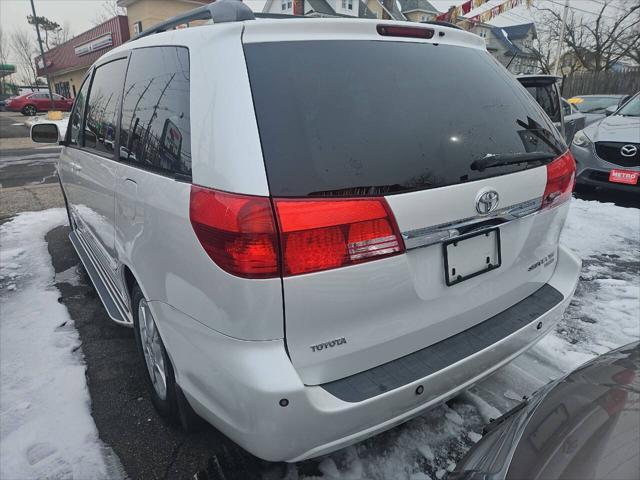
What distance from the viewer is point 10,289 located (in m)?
3.80

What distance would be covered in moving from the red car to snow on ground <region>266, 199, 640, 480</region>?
33173 mm

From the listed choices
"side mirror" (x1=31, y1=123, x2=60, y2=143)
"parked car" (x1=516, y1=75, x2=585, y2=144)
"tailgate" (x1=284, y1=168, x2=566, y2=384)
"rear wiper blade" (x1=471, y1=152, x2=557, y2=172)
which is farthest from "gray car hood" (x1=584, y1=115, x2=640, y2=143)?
"side mirror" (x1=31, y1=123, x2=60, y2=143)

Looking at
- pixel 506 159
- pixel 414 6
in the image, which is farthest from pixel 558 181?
pixel 414 6

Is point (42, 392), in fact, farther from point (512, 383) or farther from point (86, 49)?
point (86, 49)

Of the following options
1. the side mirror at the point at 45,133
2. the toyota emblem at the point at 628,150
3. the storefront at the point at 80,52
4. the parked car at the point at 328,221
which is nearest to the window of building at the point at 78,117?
the side mirror at the point at 45,133

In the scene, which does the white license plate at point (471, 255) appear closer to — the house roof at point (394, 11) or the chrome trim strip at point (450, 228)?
the chrome trim strip at point (450, 228)

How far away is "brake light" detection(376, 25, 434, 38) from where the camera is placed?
1779mm

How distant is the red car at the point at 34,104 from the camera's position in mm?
29297

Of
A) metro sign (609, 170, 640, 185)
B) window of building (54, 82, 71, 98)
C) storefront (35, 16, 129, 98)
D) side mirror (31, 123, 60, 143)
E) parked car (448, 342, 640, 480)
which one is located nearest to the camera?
parked car (448, 342, 640, 480)

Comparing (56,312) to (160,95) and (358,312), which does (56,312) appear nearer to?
(160,95)

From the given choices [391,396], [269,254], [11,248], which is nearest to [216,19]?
[269,254]

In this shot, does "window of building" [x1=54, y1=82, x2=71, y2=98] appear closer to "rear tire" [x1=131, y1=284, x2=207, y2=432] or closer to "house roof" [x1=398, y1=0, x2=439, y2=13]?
"house roof" [x1=398, y1=0, x2=439, y2=13]

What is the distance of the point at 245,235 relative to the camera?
1.34 metres

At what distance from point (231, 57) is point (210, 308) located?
0.85 metres
